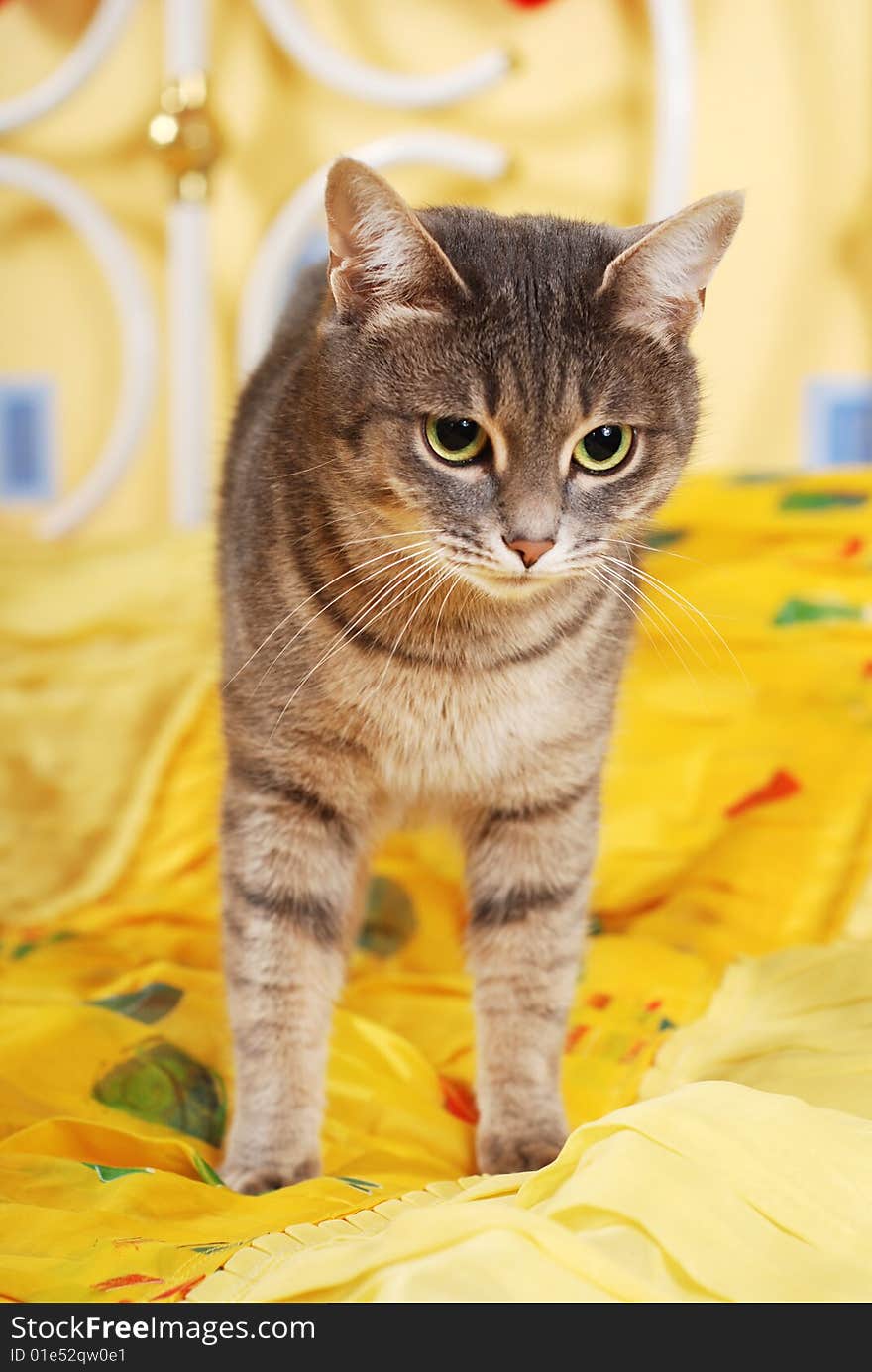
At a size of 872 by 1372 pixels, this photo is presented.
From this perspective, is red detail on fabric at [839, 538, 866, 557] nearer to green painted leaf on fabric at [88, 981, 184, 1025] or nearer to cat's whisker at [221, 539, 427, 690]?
cat's whisker at [221, 539, 427, 690]

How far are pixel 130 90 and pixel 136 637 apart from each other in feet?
3.60

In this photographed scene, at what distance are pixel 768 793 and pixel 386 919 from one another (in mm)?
477

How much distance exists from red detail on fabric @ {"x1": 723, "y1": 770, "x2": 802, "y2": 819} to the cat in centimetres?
43

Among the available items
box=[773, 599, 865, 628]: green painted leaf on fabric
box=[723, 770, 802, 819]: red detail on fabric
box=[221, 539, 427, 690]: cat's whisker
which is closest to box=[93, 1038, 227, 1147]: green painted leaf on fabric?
box=[221, 539, 427, 690]: cat's whisker

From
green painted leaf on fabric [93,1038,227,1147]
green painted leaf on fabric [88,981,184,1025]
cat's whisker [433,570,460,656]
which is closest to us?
cat's whisker [433,570,460,656]

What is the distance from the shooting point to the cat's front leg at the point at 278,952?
3.58 feet

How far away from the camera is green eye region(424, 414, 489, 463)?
0.96 metres

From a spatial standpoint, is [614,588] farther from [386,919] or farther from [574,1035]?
[386,919]

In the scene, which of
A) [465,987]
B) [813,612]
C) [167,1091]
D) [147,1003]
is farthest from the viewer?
[813,612]

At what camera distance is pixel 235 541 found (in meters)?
1.20

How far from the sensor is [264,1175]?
1059 millimetres

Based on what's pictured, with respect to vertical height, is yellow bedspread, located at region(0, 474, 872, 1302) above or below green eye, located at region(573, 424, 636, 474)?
below

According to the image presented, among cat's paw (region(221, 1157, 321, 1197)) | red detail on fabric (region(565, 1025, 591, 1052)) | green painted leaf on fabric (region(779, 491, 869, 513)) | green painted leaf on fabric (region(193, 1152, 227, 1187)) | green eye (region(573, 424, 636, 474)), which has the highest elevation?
green eye (region(573, 424, 636, 474))

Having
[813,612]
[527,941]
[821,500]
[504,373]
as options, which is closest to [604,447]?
[504,373]
